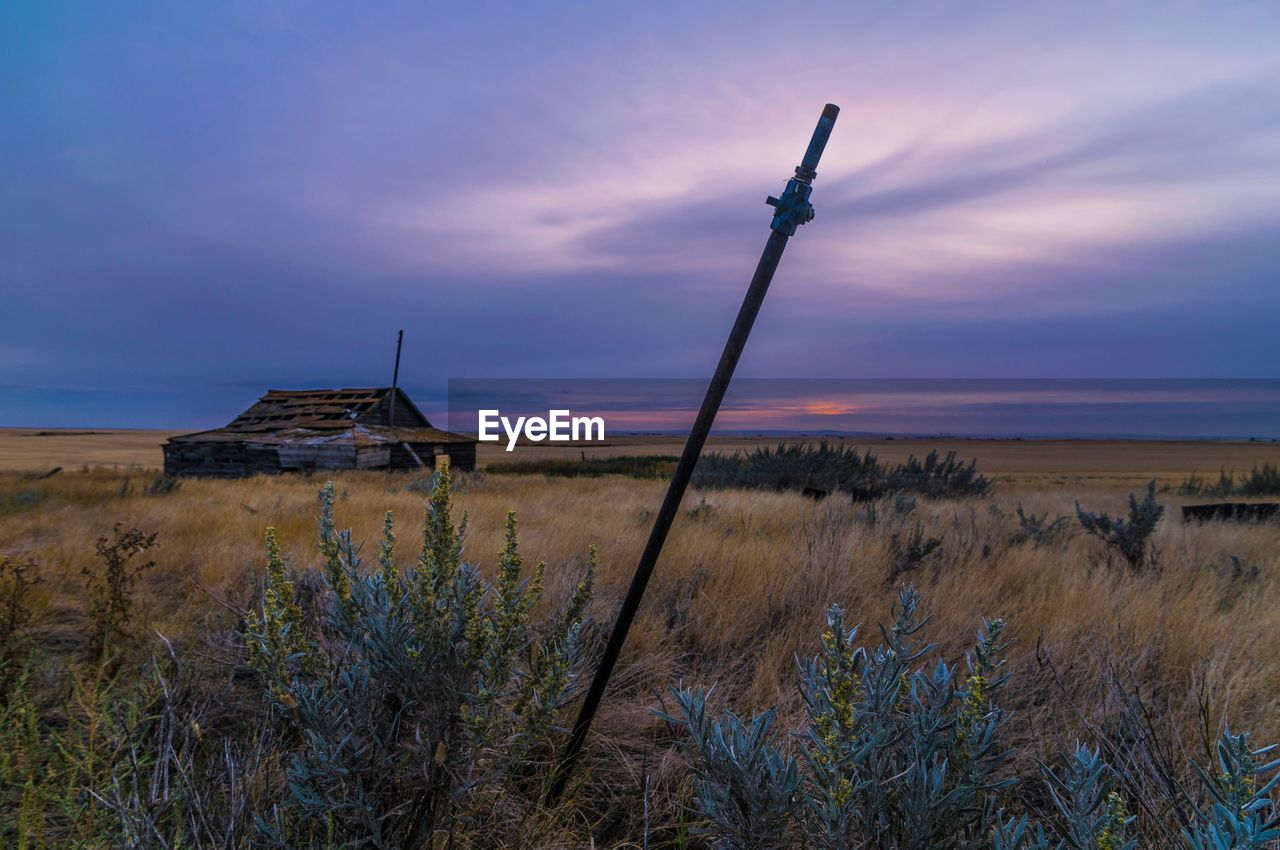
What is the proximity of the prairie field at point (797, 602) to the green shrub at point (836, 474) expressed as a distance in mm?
5284

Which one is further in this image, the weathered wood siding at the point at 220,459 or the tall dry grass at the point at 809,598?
the weathered wood siding at the point at 220,459

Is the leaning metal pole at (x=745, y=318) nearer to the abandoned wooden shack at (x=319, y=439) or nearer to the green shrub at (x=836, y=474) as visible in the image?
the green shrub at (x=836, y=474)

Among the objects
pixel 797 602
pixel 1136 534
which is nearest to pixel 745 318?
pixel 797 602

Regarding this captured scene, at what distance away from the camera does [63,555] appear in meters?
6.24

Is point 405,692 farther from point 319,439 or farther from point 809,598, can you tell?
point 319,439

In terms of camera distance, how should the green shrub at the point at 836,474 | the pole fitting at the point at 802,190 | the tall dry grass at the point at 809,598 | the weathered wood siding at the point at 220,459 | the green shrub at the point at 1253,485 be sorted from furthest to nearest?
the weathered wood siding at the point at 220,459
the green shrub at the point at 1253,485
the green shrub at the point at 836,474
the tall dry grass at the point at 809,598
the pole fitting at the point at 802,190

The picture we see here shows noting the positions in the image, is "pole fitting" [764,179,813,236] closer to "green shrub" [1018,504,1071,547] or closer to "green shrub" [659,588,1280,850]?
"green shrub" [659,588,1280,850]

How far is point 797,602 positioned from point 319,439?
19.8 metres

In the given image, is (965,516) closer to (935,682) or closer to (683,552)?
(683,552)

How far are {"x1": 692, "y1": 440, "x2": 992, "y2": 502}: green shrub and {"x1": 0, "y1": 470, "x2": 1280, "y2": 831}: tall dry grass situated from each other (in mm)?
5357

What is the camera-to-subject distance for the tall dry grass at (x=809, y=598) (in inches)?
121

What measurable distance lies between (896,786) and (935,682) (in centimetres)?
26

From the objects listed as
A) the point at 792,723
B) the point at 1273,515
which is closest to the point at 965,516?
the point at 1273,515

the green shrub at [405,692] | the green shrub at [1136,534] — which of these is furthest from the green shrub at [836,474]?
the green shrub at [405,692]
